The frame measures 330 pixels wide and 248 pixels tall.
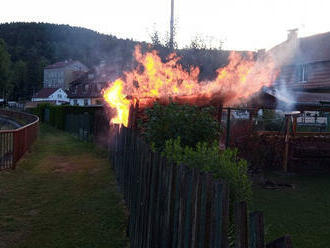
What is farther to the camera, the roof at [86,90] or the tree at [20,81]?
the tree at [20,81]

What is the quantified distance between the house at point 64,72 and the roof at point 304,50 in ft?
278

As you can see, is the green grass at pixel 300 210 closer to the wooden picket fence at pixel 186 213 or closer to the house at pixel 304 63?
the wooden picket fence at pixel 186 213

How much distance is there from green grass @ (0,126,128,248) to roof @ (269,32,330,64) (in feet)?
73.1

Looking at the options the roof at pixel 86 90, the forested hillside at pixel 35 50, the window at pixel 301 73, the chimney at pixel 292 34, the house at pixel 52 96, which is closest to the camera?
the window at pixel 301 73

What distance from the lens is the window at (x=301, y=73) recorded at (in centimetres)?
2798

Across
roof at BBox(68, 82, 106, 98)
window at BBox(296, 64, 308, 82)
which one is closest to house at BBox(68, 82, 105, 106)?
roof at BBox(68, 82, 106, 98)

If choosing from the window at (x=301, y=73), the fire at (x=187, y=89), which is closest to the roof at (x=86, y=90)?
the window at (x=301, y=73)

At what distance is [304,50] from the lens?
97.4 feet

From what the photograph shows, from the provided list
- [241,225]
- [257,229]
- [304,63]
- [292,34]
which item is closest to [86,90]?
[292,34]

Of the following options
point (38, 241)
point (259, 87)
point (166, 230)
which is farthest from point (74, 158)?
point (166, 230)

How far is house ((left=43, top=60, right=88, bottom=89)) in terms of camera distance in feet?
357

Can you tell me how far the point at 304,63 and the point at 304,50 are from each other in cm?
219

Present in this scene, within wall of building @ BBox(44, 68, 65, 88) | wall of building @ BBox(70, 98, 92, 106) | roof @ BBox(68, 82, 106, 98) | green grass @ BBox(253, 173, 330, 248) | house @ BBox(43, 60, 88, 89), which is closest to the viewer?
green grass @ BBox(253, 173, 330, 248)

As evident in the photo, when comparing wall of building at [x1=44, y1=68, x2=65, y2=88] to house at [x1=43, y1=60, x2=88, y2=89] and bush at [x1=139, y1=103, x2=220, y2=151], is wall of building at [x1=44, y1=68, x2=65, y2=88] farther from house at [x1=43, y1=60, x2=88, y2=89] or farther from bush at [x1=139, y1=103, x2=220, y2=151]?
bush at [x1=139, y1=103, x2=220, y2=151]
